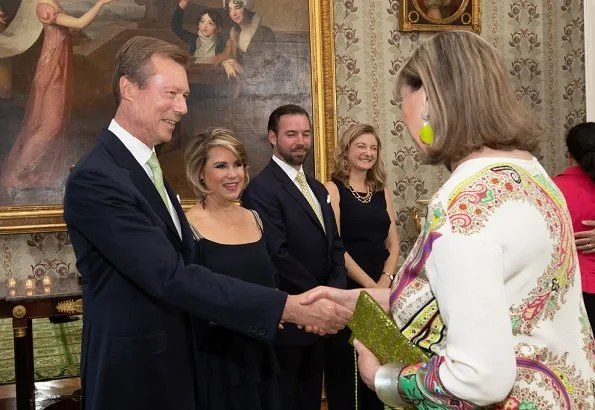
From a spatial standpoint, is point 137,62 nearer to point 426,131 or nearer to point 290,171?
point 426,131

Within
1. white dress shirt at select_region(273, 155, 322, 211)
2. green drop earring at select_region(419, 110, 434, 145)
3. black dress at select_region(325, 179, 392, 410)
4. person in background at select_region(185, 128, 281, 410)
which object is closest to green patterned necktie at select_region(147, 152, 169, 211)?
person in background at select_region(185, 128, 281, 410)

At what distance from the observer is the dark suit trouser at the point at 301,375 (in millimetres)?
3990

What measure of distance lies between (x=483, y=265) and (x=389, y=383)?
1.52 ft

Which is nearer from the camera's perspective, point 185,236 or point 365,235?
point 185,236

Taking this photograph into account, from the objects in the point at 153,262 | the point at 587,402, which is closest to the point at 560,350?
Answer: the point at 587,402

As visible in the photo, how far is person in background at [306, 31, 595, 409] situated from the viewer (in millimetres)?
1574

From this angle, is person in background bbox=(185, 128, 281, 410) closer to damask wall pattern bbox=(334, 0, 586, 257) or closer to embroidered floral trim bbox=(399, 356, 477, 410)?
embroidered floral trim bbox=(399, 356, 477, 410)

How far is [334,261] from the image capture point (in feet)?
14.4

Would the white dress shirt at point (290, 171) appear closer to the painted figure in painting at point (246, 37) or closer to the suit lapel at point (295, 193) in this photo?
the suit lapel at point (295, 193)

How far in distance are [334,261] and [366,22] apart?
101 inches

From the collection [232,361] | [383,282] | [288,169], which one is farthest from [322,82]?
[232,361]

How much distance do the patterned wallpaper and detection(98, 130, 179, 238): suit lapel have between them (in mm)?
3117

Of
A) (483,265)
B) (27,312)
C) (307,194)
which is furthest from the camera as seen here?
(27,312)

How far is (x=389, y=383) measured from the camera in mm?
1852
